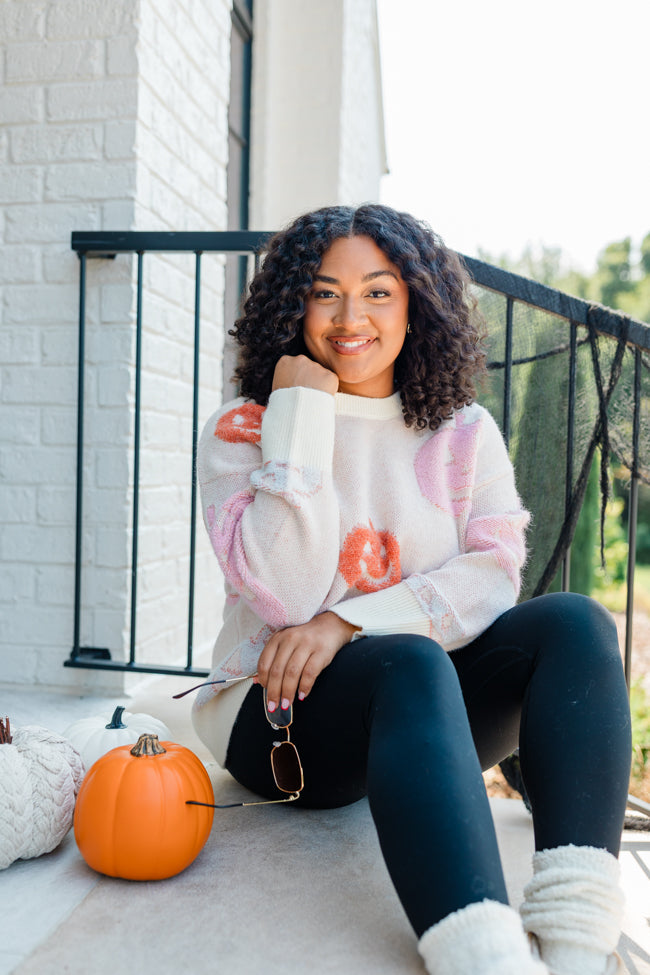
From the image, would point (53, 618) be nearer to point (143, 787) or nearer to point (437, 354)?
point (143, 787)

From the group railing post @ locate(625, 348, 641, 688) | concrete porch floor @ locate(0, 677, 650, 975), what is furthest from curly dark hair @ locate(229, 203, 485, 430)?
concrete porch floor @ locate(0, 677, 650, 975)

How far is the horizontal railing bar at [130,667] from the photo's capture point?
73.0 inches

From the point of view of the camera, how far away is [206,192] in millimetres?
2449

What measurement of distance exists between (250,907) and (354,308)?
91 cm

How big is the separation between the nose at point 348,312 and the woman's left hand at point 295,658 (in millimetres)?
502

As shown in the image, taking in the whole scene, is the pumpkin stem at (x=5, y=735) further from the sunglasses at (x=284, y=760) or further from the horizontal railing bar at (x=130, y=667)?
the horizontal railing bar at (x=130, y=667)

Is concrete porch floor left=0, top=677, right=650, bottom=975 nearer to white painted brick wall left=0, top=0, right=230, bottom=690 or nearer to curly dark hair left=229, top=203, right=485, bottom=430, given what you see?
curly dark hair left=229, top=203, right=485, bottom=430

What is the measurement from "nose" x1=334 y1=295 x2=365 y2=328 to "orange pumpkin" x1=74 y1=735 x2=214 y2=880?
73cm

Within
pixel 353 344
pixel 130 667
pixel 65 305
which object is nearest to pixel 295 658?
pixel 353 344

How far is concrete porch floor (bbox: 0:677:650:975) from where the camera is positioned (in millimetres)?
885

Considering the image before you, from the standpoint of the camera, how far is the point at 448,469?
52.9 inches

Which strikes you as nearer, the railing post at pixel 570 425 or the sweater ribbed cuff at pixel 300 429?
the sweater ribbed cuff at pixel 300 429

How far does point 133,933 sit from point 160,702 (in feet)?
3.26

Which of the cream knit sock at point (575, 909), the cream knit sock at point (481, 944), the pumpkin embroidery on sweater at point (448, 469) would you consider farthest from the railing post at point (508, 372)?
the cream knit sock at point (481, 944)
